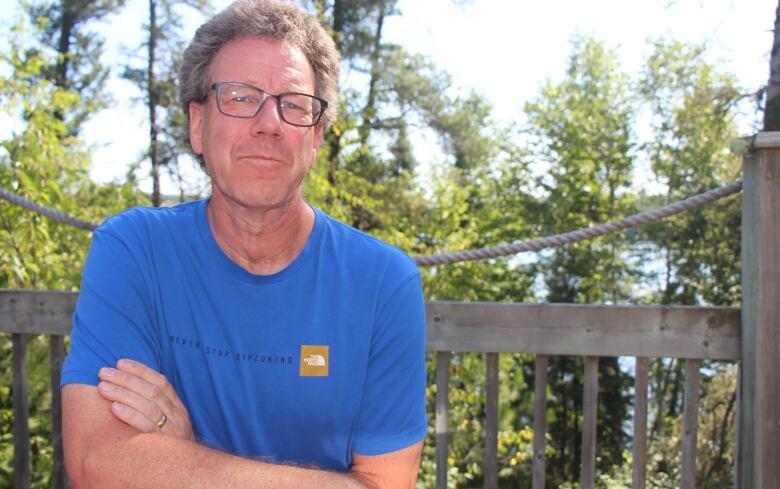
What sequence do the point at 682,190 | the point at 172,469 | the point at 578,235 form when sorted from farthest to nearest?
the point at 682,190
the point at 578,235
the point at 172,469

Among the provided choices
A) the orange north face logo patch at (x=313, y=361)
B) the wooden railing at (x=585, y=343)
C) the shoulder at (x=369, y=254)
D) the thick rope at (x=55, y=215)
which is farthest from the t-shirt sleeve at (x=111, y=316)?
the thick rope at (x=55, y=215)

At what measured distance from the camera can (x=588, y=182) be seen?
1794 centimetres

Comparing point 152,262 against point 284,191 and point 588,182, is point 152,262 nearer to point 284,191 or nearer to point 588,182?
point 284,191

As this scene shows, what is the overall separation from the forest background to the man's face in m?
7.84

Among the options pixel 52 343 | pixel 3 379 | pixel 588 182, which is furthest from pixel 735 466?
pixel 588 182

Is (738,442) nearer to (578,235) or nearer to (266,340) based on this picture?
(578,235)

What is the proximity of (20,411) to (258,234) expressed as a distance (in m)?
1.15

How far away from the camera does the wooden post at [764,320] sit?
1735 millimetres

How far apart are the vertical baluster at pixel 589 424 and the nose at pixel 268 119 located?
103 cm

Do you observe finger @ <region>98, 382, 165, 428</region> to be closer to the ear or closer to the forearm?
the forearm

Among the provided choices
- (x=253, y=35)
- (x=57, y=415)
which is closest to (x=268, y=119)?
(x=253, y=35)

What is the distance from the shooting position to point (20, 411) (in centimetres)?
207

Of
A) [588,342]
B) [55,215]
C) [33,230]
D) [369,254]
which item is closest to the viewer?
[369,254]

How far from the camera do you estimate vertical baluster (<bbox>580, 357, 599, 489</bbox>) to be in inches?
72.0
